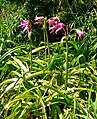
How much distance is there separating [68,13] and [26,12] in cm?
55

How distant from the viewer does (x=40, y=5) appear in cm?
484

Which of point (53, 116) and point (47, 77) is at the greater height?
point (47, 77)

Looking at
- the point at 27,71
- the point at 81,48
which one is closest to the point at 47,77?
the point at 27,71

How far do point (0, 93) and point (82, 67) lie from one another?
86cm

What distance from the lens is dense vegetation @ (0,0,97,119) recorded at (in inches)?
121

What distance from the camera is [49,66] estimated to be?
3.47m

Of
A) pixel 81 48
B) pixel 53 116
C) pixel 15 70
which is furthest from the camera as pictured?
pixel 81 48

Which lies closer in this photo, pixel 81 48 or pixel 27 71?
pixel 27 71

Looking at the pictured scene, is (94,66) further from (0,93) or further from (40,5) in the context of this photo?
(40,5)

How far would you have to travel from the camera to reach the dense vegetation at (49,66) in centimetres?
307

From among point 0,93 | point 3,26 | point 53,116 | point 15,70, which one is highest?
point 3,26

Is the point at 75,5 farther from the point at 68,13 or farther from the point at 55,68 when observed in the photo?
the point at 55,68

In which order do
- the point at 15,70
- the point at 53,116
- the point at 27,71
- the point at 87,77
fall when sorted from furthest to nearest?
the point at 15,70, the point at 87,77, the point at 27,71, the point at 53,116

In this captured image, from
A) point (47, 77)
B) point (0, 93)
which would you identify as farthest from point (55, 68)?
point (0, 93)
